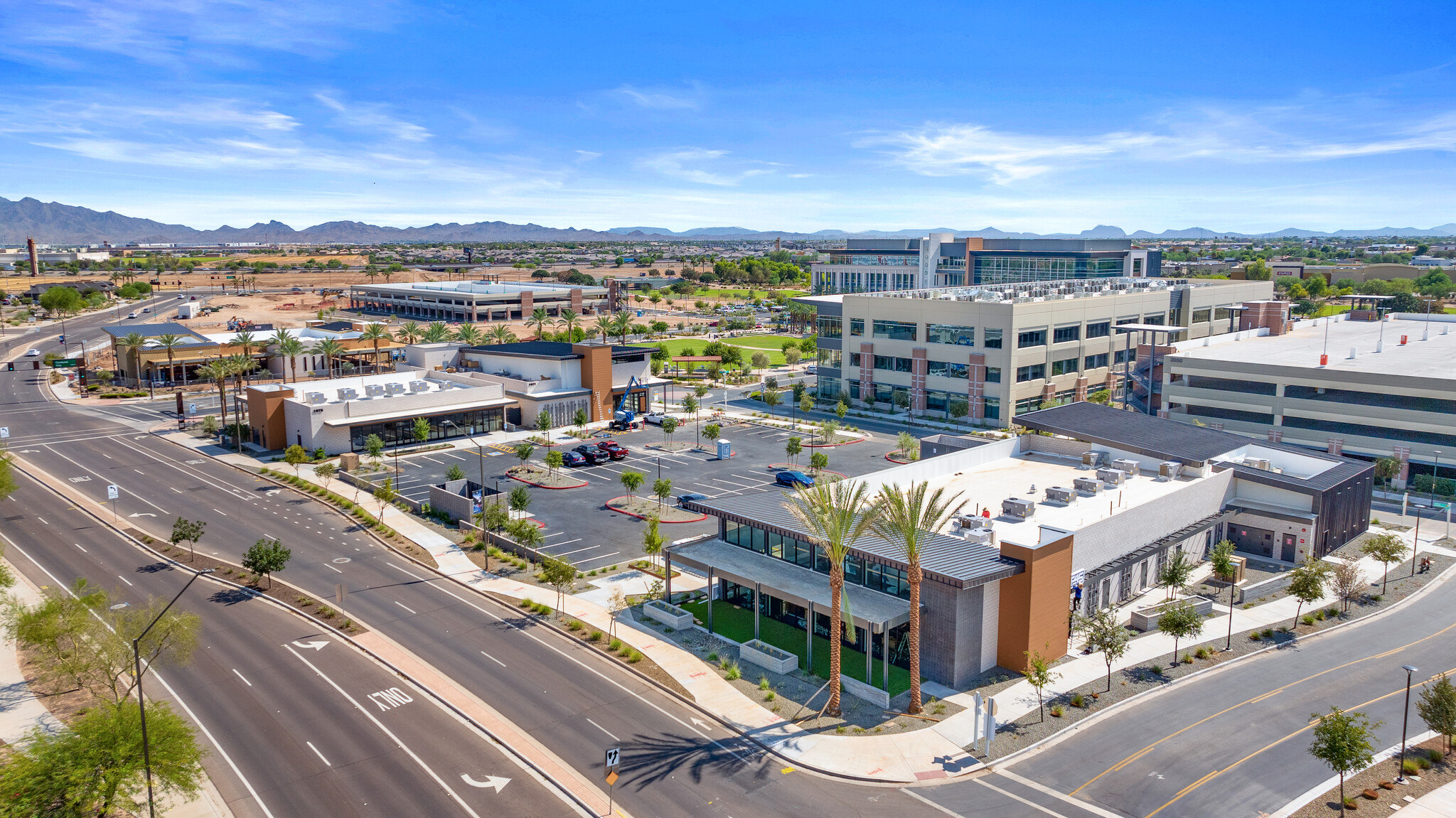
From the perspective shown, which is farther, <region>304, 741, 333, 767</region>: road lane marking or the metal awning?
the metal awning

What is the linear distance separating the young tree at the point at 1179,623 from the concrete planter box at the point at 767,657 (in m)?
16.8

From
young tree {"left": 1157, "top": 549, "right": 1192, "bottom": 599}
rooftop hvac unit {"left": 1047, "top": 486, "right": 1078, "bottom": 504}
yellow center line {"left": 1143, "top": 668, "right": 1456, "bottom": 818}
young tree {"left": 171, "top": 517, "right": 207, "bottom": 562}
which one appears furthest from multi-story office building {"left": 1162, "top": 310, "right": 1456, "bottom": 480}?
young tree {"left": 171, "top": 517, "right": 207, "bottom": 562}

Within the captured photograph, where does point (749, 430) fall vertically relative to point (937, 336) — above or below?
below

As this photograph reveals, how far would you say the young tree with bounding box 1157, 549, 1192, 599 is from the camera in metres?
45.2

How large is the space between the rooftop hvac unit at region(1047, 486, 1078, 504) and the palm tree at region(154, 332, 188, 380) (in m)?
112

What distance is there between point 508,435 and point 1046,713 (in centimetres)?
6592

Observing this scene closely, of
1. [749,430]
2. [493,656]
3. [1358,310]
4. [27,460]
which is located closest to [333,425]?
[27,460]

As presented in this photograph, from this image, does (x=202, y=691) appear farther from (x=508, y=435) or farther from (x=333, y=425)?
(x=508, y=435)

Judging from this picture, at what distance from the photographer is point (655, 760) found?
104ft

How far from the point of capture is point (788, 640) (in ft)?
138

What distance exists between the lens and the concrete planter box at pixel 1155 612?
43.6m

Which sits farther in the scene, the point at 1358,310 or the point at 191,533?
the point at 1358,310

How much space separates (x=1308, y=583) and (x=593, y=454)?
53.8 metres

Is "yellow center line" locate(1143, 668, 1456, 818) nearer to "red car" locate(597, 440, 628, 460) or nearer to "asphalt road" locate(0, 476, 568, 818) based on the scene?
"asphalt road" locate(0, 476, 568, 818)
